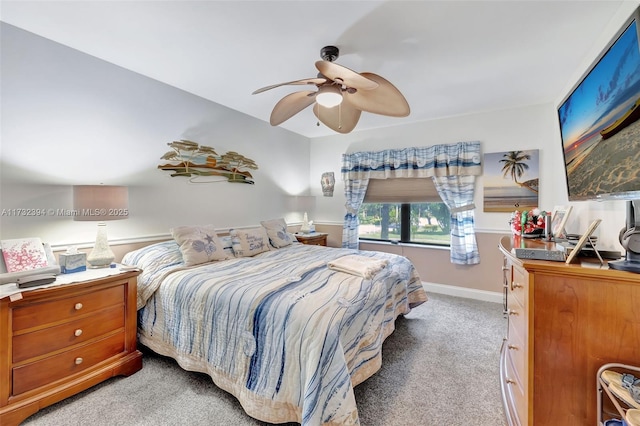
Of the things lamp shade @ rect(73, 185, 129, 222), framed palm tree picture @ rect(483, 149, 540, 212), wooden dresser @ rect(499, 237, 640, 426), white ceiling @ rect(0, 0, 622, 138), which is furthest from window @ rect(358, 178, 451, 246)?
lamp shade @ rect(73, 185, 129, 222)

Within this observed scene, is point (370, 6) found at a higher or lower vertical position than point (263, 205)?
higher

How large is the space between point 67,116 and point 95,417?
229cm

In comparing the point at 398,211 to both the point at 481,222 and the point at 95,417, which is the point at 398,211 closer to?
the point at 481,222

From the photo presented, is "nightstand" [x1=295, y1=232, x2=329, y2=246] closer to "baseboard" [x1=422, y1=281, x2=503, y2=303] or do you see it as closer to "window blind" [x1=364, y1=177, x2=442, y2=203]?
"window blind" [x1=364, y1=177, x2=442, y2=203]

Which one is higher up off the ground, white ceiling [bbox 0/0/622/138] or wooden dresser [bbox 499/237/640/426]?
white ceiling [bbox 0/0/622/138]

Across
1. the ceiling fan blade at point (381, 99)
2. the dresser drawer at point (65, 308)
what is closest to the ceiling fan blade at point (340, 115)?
the ceiling fan blade at point (381, 99)

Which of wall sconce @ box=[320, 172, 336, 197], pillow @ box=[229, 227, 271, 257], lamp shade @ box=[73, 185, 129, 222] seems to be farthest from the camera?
wall sconce @ box=[320, 172, 336, 197]

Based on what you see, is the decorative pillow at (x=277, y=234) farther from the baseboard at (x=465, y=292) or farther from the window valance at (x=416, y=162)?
the baseboard at (x=465, y=292)

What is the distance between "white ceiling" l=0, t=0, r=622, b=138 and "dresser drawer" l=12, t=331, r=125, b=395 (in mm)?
2341

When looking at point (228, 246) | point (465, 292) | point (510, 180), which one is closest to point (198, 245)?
point (228, 246)

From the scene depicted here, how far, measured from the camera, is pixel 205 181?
3291 mm

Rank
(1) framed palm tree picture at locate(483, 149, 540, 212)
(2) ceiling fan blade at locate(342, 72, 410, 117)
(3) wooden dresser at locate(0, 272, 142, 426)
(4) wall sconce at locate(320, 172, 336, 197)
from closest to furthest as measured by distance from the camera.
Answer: (3) wooden dresser at locate(0, 272, 142, 426) < (2) ceiling fan blade at locate(342, 72, 410, 117) < (1) framed palm tree picture at locate(483, 149, 540, 212) < (4) wall sconce at locate(320, 172, 336, 197)

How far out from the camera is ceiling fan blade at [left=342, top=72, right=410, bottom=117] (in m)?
1.91

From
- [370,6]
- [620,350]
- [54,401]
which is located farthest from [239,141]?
[620,350]
